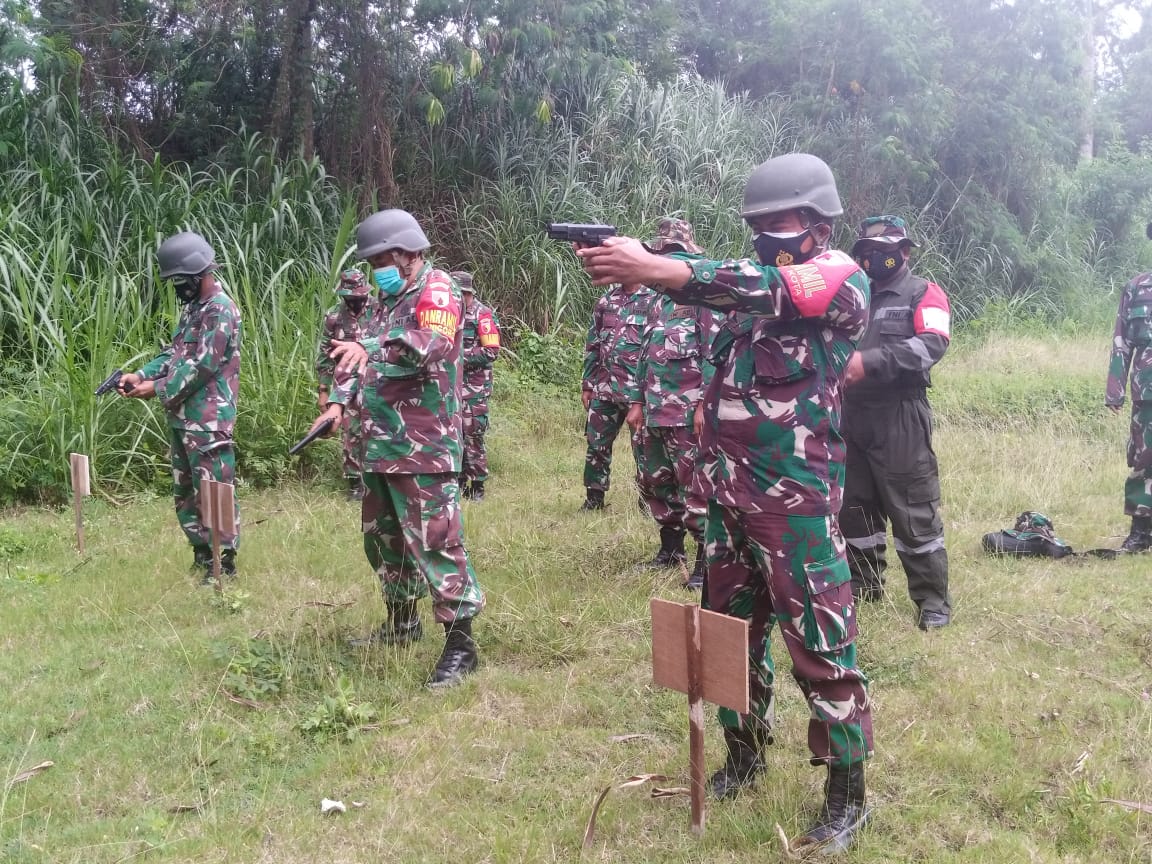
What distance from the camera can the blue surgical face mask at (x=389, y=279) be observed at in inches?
155

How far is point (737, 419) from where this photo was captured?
2.78m

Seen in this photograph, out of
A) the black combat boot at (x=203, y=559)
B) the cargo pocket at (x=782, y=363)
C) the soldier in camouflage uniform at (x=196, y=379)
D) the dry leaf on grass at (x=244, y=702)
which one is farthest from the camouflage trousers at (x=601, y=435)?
the cargo pocket at (x=782, y=363)

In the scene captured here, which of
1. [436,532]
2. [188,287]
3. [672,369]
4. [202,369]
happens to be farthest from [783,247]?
[188,287]

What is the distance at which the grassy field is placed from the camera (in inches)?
115

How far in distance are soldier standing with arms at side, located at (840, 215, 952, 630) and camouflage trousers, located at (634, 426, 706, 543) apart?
108 cm

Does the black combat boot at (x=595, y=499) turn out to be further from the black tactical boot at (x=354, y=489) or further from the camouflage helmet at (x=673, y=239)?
the camouflage helmet at (x=673, y=239)

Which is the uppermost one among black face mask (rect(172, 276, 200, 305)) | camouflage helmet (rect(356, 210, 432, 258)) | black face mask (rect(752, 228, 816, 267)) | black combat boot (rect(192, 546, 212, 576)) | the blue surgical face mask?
black face mask (rect(752, 228, 816, 267))

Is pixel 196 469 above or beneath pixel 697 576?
above

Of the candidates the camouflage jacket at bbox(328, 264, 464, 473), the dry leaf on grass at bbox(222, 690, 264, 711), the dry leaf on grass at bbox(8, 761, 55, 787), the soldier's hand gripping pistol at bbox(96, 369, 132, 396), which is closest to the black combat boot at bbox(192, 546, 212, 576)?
the soldier's hand gripping pistol at bbox(96, 369, 132, 396)

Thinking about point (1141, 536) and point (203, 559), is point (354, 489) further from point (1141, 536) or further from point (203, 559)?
point (1141, 536)

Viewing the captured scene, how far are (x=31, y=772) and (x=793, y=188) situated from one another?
3.14 meters

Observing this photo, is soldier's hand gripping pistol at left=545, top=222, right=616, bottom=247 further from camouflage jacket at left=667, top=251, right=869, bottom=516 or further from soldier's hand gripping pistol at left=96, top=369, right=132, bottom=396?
soldier's hand gripping pistol at left=96, top=369, right=132, bottom=396

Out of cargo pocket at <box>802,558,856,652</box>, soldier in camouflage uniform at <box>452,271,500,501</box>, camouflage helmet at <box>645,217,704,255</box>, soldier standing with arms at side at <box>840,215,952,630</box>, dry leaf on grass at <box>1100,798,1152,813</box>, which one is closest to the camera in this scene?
cargo pocket at <box>802,558,856,652</box>

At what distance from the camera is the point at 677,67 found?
13.5 meters
